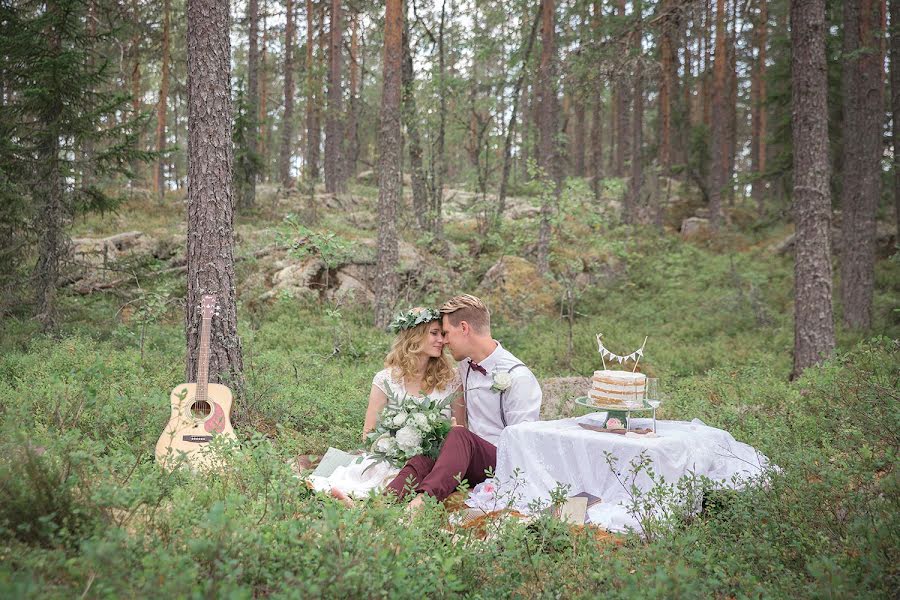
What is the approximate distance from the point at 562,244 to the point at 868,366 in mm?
12132

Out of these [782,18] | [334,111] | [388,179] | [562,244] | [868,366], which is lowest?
[868,366]

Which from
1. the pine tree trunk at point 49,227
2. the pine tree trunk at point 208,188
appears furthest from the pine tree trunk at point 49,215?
the pine tree trunk at point 208,188

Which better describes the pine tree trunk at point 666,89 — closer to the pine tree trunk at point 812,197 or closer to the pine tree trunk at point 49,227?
the pine tree trunk at point 812,197

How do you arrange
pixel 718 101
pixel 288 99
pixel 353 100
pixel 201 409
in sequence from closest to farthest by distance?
pixel 201 409 → pixel 718 101 → pixel 353 100 → pixel 288 99

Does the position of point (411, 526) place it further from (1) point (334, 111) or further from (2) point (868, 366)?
(1) point (334, 111)

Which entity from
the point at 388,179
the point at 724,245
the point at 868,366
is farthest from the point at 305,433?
the point at 724,245

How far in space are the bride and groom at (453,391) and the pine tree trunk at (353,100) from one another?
14.6 m

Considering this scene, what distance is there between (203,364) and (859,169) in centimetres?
1360

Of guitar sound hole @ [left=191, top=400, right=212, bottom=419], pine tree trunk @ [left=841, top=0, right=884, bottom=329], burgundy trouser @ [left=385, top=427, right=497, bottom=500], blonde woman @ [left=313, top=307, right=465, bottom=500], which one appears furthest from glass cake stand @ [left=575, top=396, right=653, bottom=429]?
pine tree trunk @ [left=841, top=0, right=884, bottom=329]

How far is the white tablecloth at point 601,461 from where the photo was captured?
14.8 feet

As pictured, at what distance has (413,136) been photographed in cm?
1877

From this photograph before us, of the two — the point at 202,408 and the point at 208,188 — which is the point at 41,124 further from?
the point at 202,408

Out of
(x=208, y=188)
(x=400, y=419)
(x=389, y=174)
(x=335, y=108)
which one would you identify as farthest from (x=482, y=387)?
(x=335, y=108)

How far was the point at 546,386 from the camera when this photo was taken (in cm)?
1001
